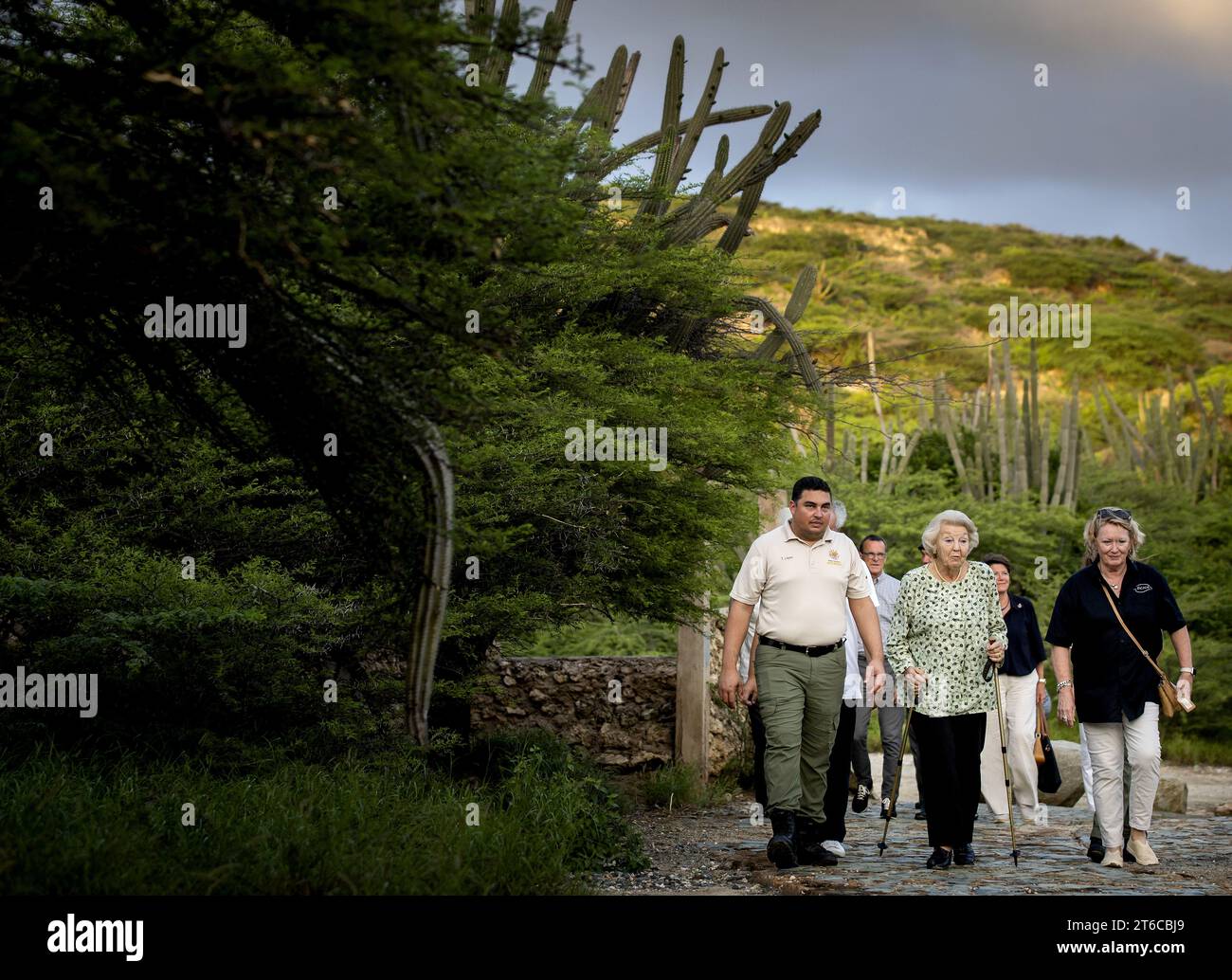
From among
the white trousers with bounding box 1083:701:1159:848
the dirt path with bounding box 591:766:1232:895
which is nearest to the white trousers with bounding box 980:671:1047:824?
the dirt path with bounding box 591:766:1232:895

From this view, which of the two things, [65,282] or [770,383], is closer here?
[65,282]

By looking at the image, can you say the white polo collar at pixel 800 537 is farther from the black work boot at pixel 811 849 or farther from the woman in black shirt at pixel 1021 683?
the woman in black shirt at pixel 1021 683

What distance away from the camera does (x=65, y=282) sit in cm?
541

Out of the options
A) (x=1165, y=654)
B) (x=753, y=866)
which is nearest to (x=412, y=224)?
(x=753, y=866)

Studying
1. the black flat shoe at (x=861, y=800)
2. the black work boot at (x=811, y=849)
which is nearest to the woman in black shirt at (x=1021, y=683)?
the black flat shoe at (x=861, y=800)

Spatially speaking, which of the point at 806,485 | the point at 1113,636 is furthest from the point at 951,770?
the point at 806,485

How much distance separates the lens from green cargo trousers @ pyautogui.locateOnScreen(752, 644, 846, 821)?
754 cm

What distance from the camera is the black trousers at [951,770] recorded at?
25.4 ft

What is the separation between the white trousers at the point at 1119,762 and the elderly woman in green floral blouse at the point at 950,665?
0.67 metres

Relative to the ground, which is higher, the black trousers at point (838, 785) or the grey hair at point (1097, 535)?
the grey hair at point (1097, 535)

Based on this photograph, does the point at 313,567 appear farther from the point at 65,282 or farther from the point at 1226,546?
the point at 1226,546

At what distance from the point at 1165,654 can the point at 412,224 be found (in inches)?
662

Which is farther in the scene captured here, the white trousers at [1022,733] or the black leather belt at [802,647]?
the white trousers at [1022,733]

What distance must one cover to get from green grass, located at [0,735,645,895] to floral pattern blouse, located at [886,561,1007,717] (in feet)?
6.71
